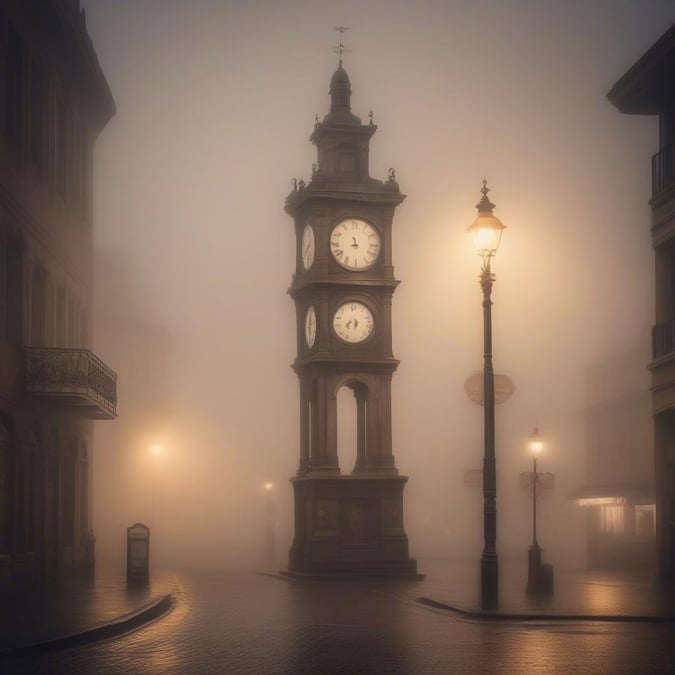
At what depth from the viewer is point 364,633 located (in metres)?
20.8

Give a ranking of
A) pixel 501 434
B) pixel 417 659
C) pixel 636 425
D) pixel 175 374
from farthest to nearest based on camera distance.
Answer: pixel 175 374
pixel 501 434
pixel 636 425
pixel 417 659

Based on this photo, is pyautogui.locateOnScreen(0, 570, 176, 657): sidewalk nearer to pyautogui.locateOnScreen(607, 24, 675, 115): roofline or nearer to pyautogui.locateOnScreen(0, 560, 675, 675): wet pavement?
pyautogui.locateOnScreen(0, 560, 675, 675): wet pavement

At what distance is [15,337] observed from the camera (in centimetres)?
3381

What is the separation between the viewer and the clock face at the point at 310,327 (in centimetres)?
4084

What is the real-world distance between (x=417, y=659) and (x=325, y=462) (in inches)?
897

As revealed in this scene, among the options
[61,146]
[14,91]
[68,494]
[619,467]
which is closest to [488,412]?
[14,91]

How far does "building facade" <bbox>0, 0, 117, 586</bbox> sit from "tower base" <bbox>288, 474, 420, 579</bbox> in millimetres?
6535

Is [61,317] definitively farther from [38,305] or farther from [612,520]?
[612,520]

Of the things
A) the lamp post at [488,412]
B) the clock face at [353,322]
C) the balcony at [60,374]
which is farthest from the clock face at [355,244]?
the lamp post at [488,412]

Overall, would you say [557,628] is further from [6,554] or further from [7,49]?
[7,49]

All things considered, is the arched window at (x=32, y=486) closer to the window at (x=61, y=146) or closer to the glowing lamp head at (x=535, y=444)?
the window at (x=61, y=146)

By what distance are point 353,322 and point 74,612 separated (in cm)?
1813

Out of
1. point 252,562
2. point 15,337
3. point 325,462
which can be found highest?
point 15,337

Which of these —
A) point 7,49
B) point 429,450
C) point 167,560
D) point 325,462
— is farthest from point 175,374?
point 7,49
